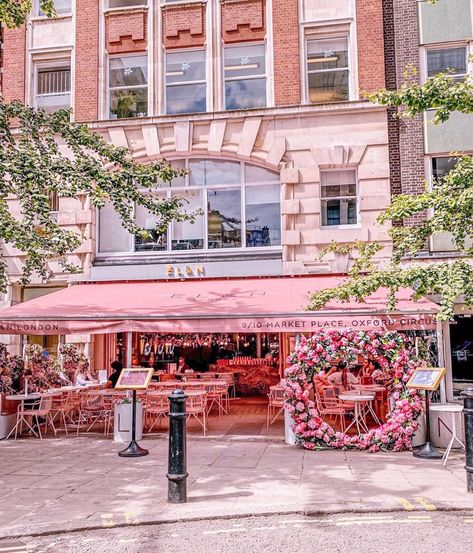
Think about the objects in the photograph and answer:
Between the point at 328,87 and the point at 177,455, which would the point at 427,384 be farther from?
the point at 328,87

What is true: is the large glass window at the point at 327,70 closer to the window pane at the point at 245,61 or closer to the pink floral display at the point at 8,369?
the window pane at the point at 245,61

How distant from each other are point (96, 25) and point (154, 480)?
43.4 ft

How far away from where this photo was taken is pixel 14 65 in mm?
16656

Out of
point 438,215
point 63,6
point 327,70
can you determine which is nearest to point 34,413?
point 438,215

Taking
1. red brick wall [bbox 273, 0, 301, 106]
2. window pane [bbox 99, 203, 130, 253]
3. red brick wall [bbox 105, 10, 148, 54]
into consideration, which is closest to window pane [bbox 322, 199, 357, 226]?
red brick wall [bbox 273, 0, 301, 106]

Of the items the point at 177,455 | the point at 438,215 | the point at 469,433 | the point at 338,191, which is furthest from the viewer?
the point at 338,191

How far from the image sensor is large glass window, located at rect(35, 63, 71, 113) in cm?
1664

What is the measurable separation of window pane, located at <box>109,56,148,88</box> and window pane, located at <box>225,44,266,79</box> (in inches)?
94.4

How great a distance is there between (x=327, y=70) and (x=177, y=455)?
470 inches

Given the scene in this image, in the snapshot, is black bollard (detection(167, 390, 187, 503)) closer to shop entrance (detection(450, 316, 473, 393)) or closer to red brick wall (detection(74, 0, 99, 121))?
shop entrance (detection(450, 316, 473, 393))

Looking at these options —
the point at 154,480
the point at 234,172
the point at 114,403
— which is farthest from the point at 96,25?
the point at 154,480

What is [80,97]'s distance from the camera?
16.2m

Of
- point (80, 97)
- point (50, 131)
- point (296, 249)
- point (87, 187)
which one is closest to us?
point (87, 187)

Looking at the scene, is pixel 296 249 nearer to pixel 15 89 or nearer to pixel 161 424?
pixel 161 424
